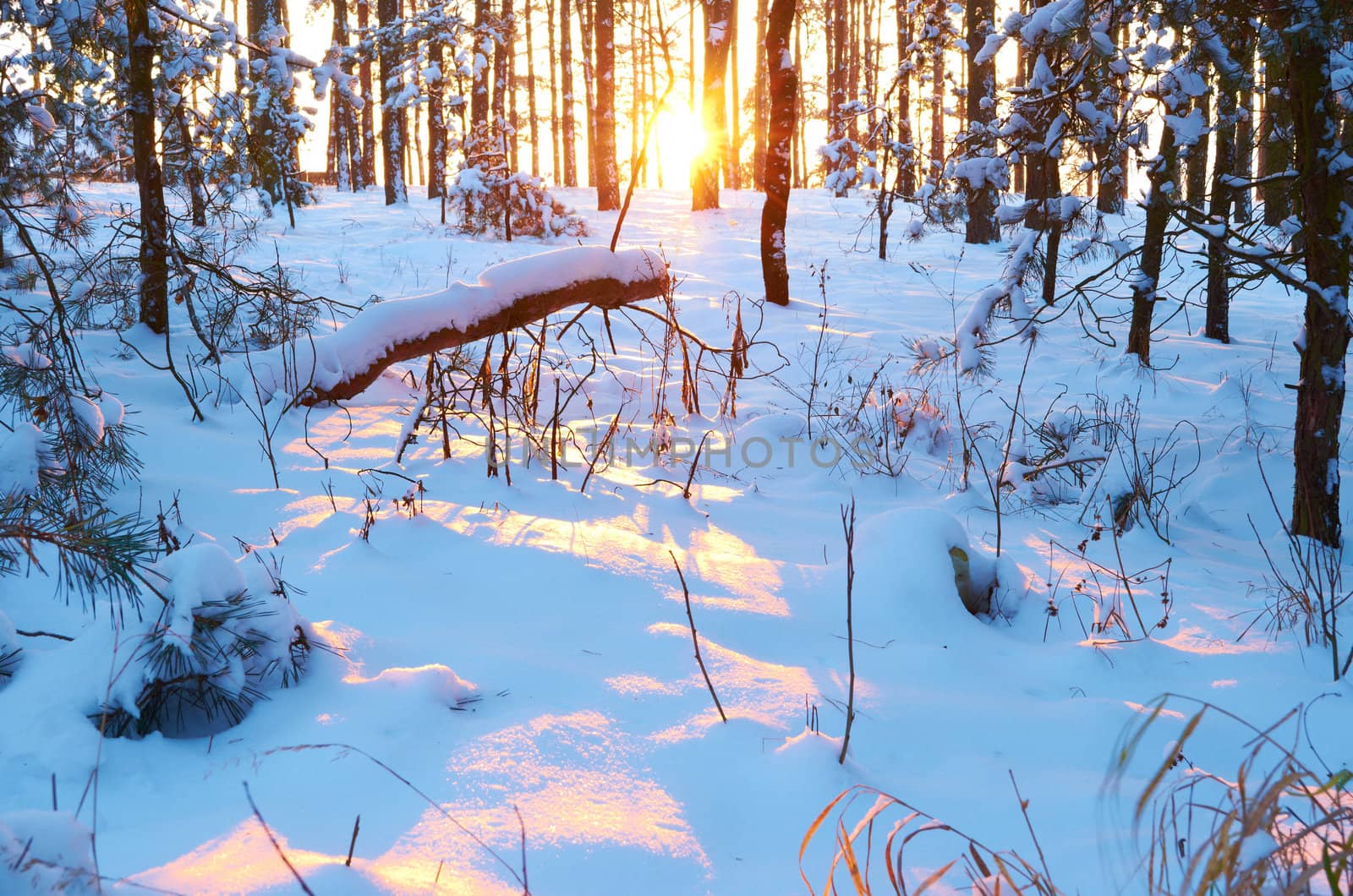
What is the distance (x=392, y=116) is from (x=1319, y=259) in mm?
19315

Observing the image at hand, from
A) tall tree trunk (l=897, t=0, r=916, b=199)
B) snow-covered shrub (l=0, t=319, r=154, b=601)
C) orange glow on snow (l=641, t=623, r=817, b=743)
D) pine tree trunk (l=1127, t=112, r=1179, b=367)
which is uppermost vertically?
tall tree trunk (l=897, t=0, r=916, b=199)

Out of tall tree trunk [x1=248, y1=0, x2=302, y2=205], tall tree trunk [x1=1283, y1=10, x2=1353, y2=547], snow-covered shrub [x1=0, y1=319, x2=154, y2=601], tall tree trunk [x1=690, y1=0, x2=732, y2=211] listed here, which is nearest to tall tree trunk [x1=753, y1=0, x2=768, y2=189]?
tall tree trunk [x1=690, y1=0, x2=732, y2=211]

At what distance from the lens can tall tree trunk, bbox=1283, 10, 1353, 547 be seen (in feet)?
11.2

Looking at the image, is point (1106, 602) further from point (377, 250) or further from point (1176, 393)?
A: point (377, 250)

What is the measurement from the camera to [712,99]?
590 inches

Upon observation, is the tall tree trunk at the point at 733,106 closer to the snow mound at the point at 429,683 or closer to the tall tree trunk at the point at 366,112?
the tall tree trunk at the point at 366,112

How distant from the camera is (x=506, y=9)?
67.3ft

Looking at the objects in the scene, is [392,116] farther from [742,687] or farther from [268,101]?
[742,687]

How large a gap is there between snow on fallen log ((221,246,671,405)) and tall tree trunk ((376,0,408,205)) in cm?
1444

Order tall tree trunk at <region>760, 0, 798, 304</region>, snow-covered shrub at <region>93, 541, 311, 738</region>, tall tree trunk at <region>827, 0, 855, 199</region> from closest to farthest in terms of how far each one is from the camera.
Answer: snow-covered shrub at <region>93, 541, 311, 738</region>
tall tree trunk at <region>760, 0, 798, 304</region>
tall tree trunk at <region>827, 0, 855, 199</region>

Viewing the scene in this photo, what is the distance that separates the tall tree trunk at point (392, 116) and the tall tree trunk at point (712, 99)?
6457 mm

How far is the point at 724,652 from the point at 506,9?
21700 mm

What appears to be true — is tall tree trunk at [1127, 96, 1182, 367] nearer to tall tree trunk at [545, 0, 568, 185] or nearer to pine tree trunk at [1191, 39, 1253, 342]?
pine tree trunk at [1191, 39, 1253, 342]

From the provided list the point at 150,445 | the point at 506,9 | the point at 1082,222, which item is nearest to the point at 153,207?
the point at 150,445
